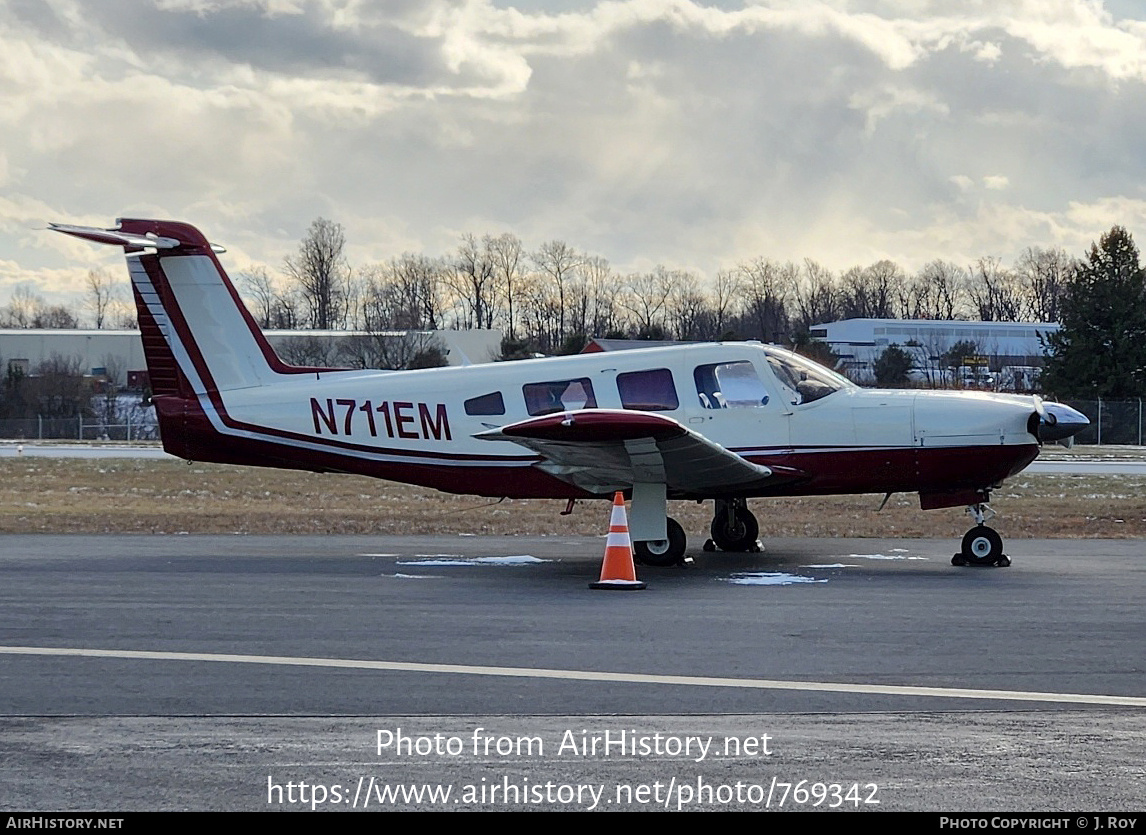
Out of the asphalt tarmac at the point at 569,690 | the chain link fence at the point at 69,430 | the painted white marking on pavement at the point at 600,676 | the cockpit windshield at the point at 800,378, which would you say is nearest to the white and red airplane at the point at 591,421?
the cockpit windshield at the point at 800,378

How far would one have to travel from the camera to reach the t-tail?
15547mm

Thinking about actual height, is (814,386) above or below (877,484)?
above

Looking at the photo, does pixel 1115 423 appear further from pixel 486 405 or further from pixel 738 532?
pixel 486 405

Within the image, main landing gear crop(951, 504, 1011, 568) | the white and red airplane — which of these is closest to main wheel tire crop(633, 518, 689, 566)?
the white and red airplane

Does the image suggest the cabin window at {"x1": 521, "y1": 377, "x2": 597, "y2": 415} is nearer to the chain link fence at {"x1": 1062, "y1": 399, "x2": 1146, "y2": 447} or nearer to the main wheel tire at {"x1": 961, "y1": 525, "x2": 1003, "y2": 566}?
the main wheel tire at {"x1": 961, "y1": 525, "x2": 1003, "y2": 566}

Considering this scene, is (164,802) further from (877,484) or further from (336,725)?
(877,484)

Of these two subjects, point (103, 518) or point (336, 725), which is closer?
point (336, 725)

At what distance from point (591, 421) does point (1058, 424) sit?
497 cm

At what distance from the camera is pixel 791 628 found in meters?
9.45

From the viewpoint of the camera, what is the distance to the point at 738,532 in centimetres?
1559

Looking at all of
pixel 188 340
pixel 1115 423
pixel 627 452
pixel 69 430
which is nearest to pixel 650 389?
pixel 627 452

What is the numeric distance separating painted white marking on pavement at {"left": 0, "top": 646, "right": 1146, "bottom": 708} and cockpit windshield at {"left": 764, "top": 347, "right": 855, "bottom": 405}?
7.23m

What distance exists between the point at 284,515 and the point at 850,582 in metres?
11.9
